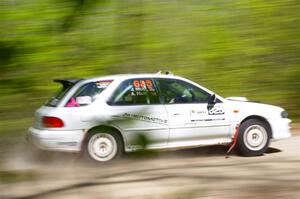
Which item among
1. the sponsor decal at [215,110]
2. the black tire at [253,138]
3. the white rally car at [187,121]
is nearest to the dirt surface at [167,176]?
the black tire at [253,138]

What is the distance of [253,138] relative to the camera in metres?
9.66

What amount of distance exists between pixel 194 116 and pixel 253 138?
1185 millimetres

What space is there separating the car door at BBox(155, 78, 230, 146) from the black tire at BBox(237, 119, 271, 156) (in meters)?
0.33

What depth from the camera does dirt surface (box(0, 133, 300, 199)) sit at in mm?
2161

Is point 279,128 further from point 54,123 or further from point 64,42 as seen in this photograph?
point 64,42

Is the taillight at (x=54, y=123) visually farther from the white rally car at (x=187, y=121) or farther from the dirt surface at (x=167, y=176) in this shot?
the dirt surface at (x=167, y=176)

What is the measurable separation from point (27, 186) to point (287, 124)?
8.33 meters

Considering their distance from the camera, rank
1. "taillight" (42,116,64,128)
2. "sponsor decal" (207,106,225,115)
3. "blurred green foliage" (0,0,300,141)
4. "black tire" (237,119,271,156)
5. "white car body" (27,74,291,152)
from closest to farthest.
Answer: "blurred green foliage" (0,0,300,141), "white car body" (27,74,291,152), "taillight" (42,116,64,128), "sponsor decal" (207,106,225,115), "black tire" (237,119,271,156)

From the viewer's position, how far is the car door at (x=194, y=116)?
905cm

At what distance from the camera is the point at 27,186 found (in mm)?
2012

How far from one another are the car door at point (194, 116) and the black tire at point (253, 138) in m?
0.33

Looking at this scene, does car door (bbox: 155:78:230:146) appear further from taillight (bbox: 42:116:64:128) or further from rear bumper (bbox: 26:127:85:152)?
taillight (bbox: 42:116:64:128)

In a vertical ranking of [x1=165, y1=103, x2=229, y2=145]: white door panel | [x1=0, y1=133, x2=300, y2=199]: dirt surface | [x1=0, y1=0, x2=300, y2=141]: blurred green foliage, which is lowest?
[x1=0, y1=133, x2=300, y2=199]: dirt surface

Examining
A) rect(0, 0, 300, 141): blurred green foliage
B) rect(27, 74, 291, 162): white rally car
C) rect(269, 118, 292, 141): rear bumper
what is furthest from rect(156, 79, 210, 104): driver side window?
rect(0, 0, 300, 141): blurred green foliage
